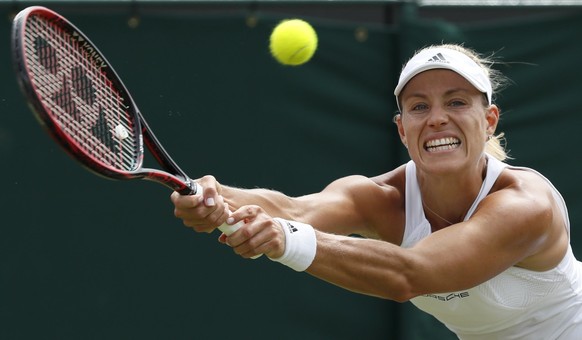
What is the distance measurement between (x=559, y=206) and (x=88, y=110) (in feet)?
5.29

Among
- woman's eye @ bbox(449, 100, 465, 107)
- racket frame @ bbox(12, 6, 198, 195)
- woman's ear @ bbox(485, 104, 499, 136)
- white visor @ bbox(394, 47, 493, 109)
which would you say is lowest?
racket frame @ bbox(12, 6, 198, 195)

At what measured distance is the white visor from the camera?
11.5 feet

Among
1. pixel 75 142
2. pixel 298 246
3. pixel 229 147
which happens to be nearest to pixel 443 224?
pixel 298 246

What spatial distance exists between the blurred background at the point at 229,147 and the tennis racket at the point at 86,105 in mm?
1703

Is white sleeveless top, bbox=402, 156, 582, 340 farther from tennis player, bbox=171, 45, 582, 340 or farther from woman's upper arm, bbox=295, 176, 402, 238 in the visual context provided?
woman's upper arm, bbox=295, 176, 402, 238

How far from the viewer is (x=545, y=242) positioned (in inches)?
137

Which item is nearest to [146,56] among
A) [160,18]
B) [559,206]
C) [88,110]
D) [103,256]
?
[160,18]

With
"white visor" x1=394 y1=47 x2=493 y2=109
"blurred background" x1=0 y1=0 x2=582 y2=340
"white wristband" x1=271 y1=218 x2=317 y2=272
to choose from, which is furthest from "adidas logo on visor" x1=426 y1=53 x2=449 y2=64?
"blurred background" x1=0 y1=0 x2=582 y2=340

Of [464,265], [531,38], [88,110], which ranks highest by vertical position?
[531,38]

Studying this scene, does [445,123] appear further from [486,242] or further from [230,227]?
[230,227]

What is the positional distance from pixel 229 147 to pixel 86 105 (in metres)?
2.08

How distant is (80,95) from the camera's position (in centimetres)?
326

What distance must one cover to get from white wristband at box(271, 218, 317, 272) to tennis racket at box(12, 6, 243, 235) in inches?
5.7

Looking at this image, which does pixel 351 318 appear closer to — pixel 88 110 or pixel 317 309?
pixel 317 309
